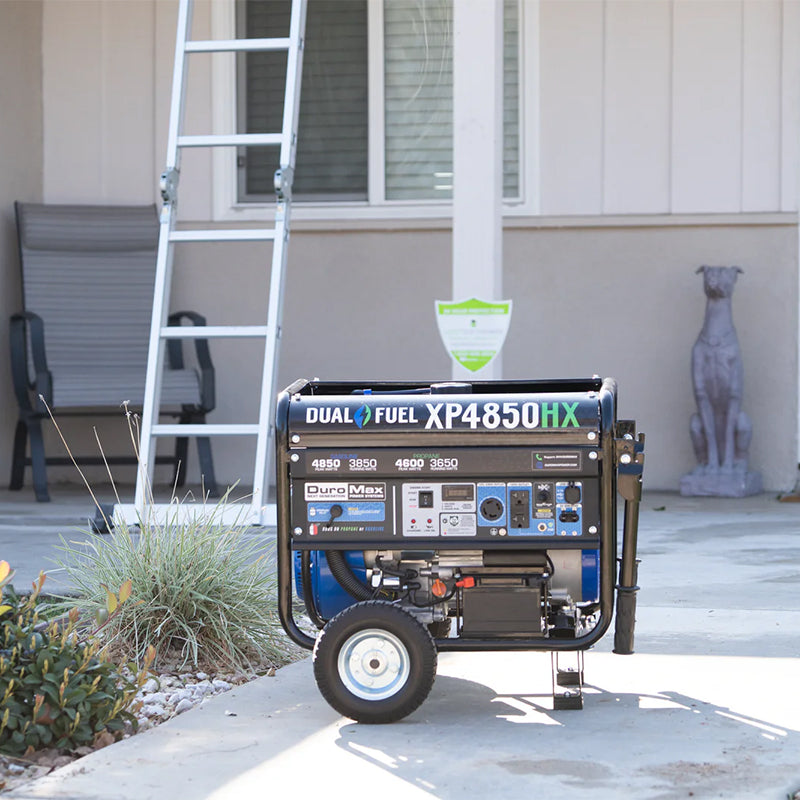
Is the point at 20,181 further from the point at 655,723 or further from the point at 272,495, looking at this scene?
the point at 655,723

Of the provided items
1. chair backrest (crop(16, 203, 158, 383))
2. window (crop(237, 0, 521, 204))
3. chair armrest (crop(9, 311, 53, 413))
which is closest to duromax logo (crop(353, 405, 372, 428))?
chair armrest (crop(9, 311, 53, 413))

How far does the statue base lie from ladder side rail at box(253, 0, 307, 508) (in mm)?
2424

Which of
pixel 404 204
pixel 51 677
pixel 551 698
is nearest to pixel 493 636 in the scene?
pixel 551 698

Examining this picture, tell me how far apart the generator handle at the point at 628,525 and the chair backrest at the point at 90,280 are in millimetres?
4674

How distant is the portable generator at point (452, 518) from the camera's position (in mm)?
3314

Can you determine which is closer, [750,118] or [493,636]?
[493,636]

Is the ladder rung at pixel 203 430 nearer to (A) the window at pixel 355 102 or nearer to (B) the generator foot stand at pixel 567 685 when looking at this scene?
(A) the window at pixel 355 102

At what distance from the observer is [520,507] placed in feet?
11.0

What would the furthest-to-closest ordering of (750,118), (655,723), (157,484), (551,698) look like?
(157,484) < (750,118) < (551,698) < (655,723)

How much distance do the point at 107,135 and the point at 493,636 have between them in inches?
219

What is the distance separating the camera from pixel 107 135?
8.20 meters

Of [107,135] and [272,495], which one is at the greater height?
[107,135]

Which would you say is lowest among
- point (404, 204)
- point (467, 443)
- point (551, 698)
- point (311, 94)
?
point (551, 698)

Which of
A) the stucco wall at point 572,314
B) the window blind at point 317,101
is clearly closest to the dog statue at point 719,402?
the stucco wall at point 572,314
